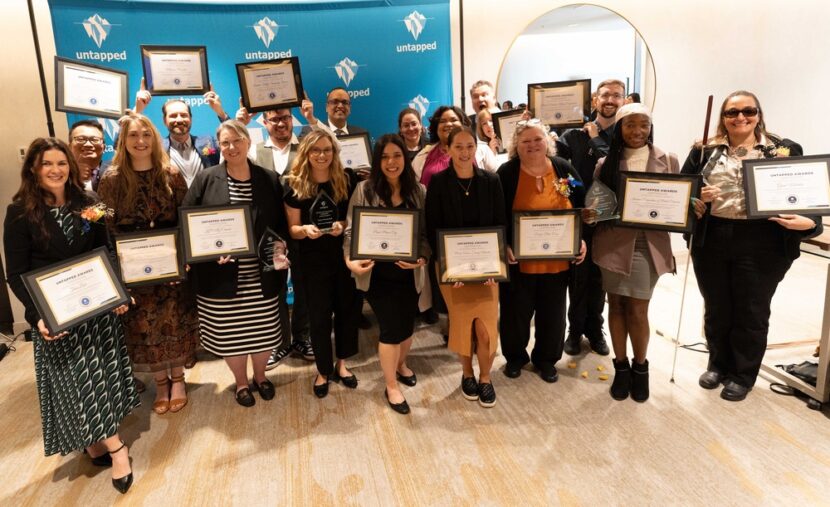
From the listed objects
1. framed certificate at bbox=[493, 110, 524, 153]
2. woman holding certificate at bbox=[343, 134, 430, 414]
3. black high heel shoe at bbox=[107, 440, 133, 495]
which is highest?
framed certificate at bbox=[493, 110, 524, 153]

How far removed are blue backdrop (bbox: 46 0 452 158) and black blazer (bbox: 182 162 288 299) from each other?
2037mm

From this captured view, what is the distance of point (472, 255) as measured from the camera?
2691 millimetres

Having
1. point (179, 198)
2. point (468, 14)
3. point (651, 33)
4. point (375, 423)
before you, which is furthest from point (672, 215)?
point (651, 33)

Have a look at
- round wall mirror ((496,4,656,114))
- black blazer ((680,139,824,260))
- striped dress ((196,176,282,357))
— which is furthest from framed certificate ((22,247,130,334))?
round wall mirror ((496,4,656,114))

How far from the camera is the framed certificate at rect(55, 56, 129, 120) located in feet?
9.69

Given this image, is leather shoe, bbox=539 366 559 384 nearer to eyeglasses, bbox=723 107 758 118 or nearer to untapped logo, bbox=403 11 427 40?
eyeglasses, bbox=723 107 758 118

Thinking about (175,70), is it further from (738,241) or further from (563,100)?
(738,241)

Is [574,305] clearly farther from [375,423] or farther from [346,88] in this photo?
[346,88]

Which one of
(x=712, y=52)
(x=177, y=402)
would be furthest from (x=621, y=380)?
(x=712, y=52)

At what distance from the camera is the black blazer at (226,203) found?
2.76 m

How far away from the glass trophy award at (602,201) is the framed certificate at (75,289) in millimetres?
2367

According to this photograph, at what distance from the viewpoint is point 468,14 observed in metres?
4.92

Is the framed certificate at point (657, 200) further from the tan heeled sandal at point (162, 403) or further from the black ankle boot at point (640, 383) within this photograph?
the tan heeled sandal at point (162, 403)

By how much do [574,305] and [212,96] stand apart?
112 inches
